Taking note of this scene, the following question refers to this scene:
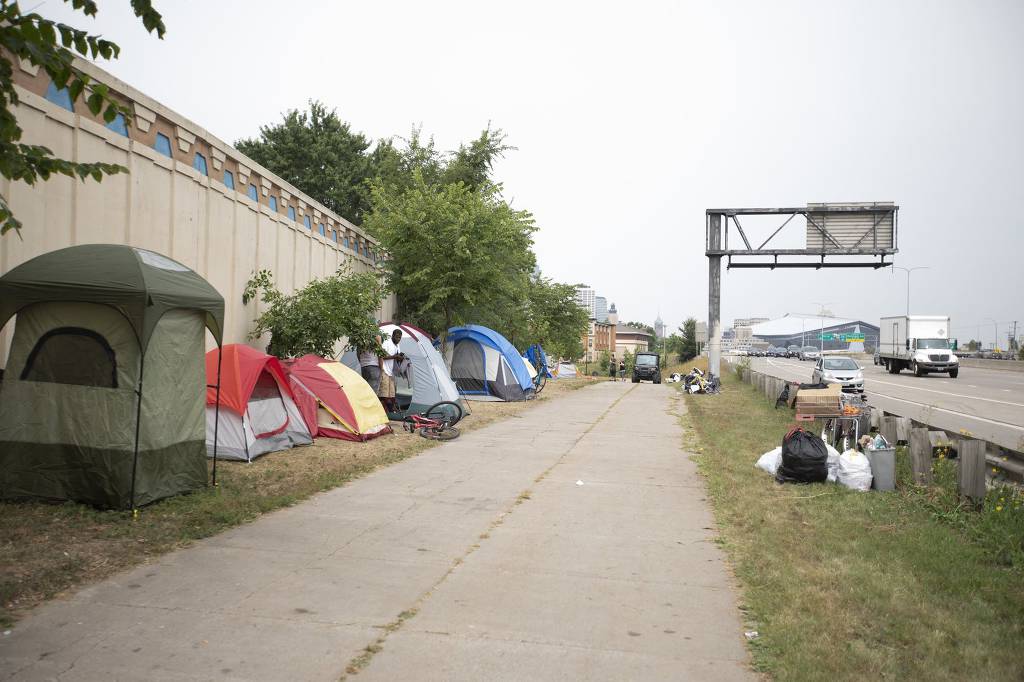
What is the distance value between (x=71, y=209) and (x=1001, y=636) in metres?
9.90

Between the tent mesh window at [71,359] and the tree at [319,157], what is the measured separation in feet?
87.0

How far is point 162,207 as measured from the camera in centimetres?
1074

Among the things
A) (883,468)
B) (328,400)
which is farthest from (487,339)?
(883,468)

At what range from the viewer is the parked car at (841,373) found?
23670 millimetres

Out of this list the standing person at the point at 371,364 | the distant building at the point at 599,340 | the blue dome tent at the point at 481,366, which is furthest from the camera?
the distant building at the point at 599,340

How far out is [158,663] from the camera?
3.77 meters

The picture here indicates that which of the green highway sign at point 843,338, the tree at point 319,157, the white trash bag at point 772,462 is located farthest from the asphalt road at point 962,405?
the green highway sign at point 843,338

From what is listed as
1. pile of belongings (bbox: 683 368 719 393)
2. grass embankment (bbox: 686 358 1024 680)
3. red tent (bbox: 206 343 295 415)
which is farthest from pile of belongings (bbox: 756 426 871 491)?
pile of belongings (bbox: 683 368 719 393)

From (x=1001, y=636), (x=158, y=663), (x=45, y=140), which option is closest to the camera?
(x=158, y=663)

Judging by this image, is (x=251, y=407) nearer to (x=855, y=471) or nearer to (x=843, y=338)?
(x=855, y=471)

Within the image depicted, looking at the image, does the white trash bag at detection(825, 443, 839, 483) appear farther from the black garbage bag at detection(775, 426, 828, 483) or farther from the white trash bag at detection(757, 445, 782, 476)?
the white trash bag at detection(757, 445, 782, 476)

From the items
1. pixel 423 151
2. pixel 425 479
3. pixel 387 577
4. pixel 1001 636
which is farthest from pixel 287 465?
pixel 423 151

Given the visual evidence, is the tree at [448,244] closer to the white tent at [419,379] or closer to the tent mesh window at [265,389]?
the white tent at [419,379]

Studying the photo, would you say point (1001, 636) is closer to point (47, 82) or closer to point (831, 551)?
→ point (831, 551)
